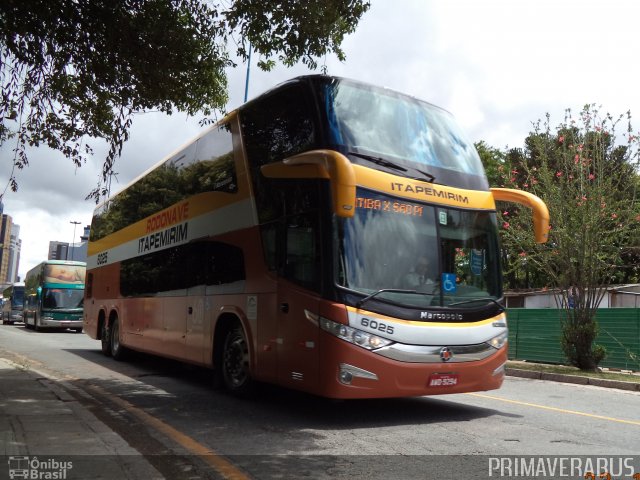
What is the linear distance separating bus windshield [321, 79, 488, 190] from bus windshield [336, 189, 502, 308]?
49 centimetres

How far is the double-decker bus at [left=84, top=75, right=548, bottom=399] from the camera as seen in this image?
20.1ft

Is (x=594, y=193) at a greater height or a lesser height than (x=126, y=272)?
greater

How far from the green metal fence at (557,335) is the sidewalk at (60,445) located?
12697mm

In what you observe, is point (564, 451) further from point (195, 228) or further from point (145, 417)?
point (195, 228)

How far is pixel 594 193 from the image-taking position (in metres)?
13.7

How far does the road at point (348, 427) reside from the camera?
500 centimetres

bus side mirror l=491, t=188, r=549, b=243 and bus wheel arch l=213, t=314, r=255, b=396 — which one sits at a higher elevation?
bus side mirror l=491, t=188, r=549, b=243

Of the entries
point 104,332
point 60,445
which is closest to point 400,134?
point 60,445

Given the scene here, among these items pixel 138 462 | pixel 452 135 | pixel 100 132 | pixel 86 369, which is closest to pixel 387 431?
pixel 138 462


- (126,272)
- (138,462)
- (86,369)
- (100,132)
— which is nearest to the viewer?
(138,462)

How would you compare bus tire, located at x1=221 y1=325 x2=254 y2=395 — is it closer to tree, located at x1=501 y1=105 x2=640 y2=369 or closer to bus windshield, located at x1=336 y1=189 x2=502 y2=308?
bus windshield, located at x1=336 y1=189 x2=502 y2=308

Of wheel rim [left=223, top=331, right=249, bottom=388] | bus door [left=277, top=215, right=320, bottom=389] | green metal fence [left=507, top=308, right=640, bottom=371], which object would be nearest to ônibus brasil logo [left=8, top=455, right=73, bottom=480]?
bus door [left=277, top=215, right=320, bottom=389]

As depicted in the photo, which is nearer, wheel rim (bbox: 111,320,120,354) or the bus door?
the bus door

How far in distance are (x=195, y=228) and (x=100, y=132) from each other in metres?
2.08
